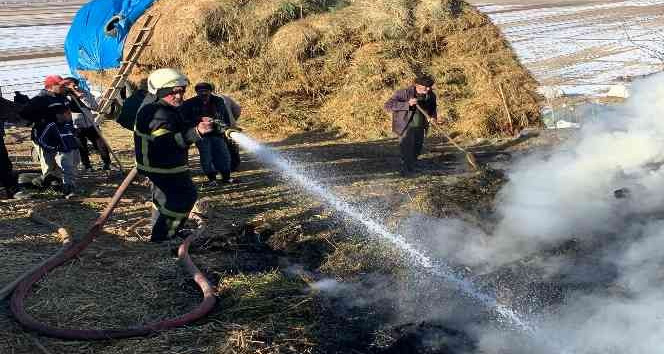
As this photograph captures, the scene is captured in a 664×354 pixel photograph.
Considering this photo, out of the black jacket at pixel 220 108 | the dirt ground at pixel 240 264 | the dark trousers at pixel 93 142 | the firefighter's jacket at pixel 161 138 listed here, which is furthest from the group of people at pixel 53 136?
the firefighter's jacket at pixel 161 138

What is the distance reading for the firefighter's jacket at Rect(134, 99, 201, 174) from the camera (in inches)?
231

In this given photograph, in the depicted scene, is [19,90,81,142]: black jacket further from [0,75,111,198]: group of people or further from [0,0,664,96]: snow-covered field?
[0,0,664,96]: snow-covered field

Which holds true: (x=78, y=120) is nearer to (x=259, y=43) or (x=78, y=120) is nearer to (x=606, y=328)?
(x=259, y=43)

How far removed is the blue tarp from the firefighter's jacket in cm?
930

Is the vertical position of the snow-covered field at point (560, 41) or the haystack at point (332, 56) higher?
the haystack at point (332, 56)

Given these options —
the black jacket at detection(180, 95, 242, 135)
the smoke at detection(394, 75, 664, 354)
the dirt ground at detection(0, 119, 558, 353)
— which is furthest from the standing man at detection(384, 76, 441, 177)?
the black jacket at detection(180, 95, 242, 135)

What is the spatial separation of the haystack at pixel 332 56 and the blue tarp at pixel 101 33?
0.93 metres

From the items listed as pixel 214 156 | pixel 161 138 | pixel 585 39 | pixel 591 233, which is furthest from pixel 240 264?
pixel 585 39

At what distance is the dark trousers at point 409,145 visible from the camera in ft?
31.4

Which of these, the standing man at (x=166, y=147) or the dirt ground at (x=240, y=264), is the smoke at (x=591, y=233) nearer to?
the dirt ground at (x=240, y=264)

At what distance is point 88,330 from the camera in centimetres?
471

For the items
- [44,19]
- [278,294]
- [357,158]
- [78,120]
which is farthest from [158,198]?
[44,19]

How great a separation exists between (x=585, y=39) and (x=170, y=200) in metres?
19.6

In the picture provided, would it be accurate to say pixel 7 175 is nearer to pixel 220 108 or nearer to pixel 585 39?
pixel 220 108
